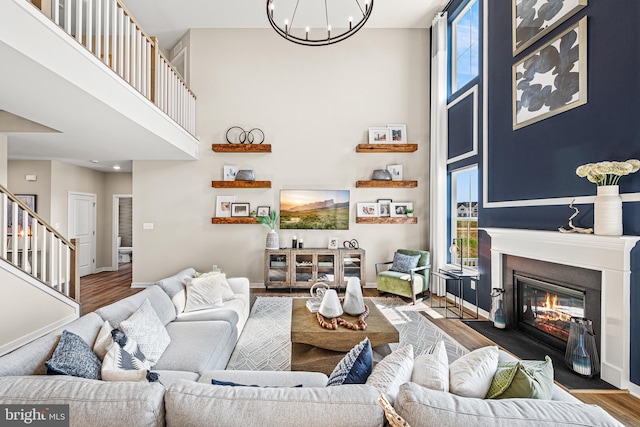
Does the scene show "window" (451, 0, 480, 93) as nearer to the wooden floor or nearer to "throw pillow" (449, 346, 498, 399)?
the wooden floor

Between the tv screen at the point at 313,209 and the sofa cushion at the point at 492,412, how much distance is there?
15.2 feet

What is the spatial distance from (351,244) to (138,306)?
12.1ft

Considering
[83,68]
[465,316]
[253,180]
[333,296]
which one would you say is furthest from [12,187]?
[465,316]

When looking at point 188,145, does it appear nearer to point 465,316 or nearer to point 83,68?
point 83,68

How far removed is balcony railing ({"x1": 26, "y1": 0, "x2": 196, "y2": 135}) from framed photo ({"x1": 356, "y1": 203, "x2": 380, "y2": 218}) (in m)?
3.16

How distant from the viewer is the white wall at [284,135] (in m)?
5.67

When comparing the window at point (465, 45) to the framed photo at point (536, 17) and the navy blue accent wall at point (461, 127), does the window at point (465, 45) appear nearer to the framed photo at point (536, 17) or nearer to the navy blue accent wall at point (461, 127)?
the navy blue accent wall at point (461, 127)

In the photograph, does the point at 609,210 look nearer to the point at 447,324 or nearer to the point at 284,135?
the point at 447,324

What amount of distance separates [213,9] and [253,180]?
9.22 feet

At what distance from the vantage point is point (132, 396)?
3.56 feet

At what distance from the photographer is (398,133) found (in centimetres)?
568

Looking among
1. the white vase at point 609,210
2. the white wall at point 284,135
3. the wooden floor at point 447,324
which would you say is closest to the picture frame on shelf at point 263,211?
the white wall at point 284,135

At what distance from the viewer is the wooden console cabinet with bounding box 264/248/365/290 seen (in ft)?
17.4

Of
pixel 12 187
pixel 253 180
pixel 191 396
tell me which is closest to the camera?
pixel 191 396
